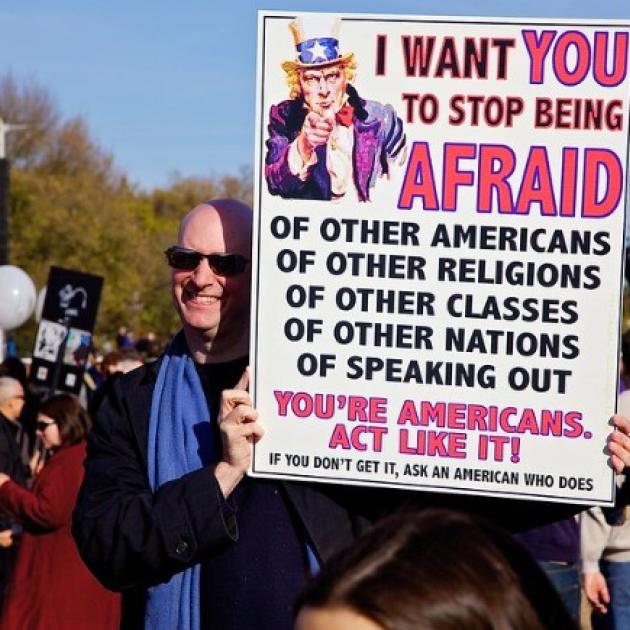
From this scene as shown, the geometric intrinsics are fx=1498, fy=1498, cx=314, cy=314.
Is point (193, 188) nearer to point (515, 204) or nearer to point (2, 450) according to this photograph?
point (2, 450)

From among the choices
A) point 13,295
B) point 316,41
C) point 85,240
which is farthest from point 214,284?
point 85,240

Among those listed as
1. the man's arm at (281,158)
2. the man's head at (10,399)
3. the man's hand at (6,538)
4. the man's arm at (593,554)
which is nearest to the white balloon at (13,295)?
the man's head at (10,399)

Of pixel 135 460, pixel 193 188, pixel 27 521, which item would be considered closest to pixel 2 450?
pixel 27 521

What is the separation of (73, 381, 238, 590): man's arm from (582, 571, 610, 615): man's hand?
13.0 ft

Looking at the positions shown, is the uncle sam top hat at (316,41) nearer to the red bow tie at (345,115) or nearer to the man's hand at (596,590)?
the red bow tie at (345,115)

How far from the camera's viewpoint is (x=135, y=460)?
3.44 metres

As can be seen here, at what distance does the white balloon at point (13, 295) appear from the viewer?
50.6ft

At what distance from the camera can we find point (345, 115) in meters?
3.18

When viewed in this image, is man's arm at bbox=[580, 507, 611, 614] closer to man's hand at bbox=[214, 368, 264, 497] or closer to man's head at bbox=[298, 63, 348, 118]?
man's hand at bbox=[214, 368, 264, 497]

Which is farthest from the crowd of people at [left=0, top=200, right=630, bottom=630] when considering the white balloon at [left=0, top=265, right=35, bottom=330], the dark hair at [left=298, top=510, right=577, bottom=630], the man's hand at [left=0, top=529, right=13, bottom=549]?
the white balloon at [left=0, top=265, right=35, bottom=330]

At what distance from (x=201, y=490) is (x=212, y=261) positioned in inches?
21.7

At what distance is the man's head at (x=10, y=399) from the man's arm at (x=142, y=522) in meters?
7.84

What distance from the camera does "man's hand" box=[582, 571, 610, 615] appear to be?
6914mm

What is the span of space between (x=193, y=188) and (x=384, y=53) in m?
65.4
